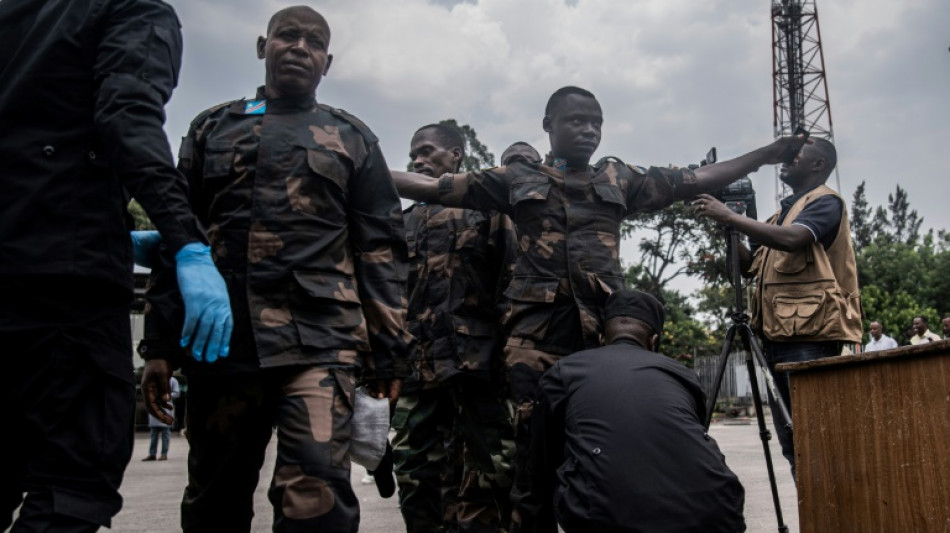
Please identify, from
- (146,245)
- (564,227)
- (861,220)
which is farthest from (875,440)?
(861,220)

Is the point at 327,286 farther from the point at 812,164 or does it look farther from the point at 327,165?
the point at 812,164

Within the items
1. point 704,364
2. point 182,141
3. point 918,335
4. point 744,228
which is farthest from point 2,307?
point 704,364

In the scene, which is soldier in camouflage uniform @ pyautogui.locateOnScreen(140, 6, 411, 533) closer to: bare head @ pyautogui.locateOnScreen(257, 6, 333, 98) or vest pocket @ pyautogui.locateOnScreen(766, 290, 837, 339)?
bare head @ pyautogui.locateOnScreen(257, 6, 333, 98)

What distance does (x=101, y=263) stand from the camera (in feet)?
7.65

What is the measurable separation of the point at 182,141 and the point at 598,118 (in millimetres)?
2244

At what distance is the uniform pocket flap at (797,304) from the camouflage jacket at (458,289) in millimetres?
1556

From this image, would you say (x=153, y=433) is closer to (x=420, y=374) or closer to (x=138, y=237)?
(x=420, y=374)

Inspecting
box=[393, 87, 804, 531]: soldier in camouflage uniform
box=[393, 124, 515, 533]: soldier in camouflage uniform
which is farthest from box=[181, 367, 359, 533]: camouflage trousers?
box=[393, 124, 515, 533]: soldier in camouflage uniform

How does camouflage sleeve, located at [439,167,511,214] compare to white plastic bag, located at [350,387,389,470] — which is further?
camouflage sleeve, located at [439,167,511,214]

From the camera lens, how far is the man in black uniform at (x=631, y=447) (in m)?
2.90

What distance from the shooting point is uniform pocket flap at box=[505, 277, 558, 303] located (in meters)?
4.26

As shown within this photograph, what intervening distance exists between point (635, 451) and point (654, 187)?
2017 millimetres

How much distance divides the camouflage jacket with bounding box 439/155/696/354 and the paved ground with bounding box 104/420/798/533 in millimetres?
2040

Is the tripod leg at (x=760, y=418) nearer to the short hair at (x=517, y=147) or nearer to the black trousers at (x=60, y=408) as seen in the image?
the short hair at (x=517, y=147)
